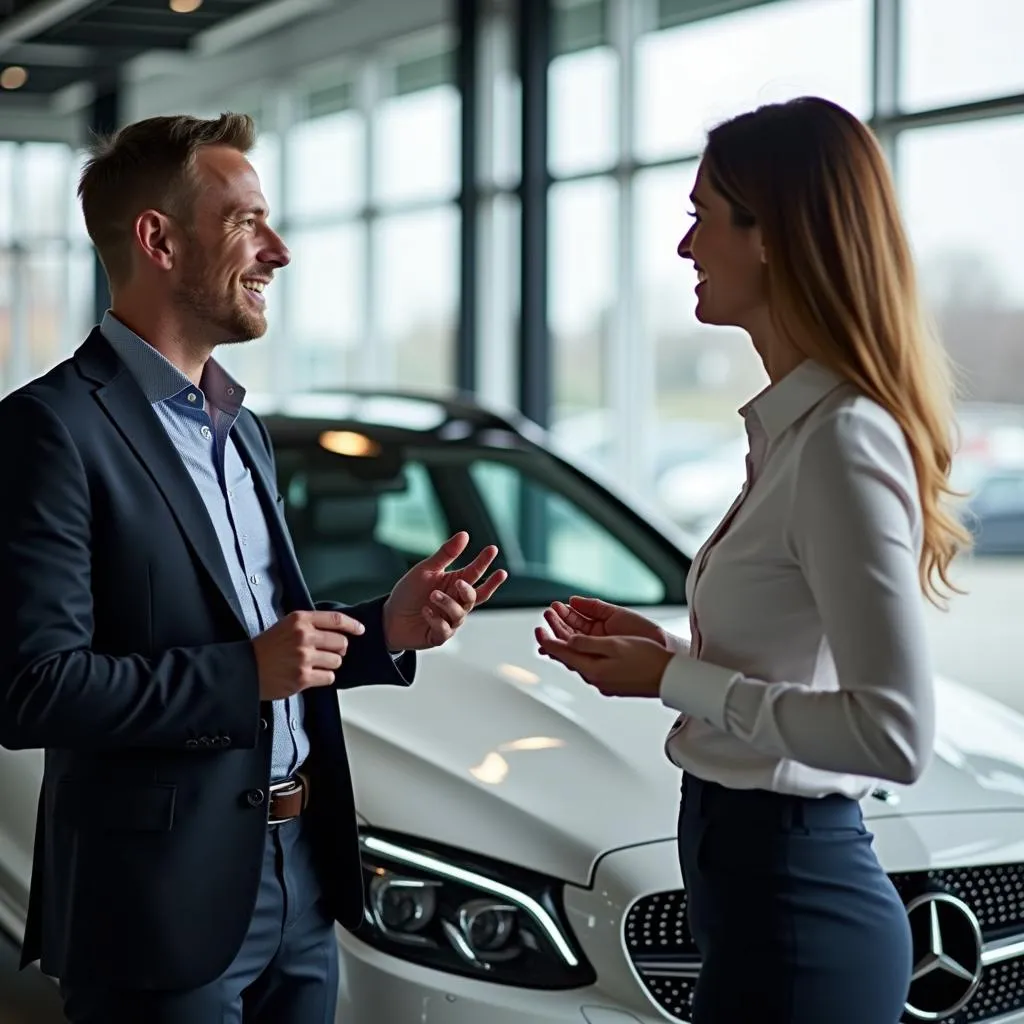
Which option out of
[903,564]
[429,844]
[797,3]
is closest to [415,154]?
[797,3]

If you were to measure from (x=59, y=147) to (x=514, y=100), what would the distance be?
234 inches

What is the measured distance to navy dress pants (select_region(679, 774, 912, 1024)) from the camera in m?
1.44

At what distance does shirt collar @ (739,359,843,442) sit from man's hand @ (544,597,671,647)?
269mm

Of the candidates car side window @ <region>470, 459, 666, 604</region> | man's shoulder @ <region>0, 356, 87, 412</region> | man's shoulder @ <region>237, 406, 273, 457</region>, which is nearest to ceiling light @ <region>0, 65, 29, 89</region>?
car side window @ <region>470, 459, 666, 604</region>

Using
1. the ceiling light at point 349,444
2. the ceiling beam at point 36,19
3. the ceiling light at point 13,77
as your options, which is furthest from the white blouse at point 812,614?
the ceiling light at point 13,77

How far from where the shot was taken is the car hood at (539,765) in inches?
82.9

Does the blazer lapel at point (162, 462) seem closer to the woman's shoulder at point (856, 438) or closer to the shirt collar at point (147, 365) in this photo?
the shirt collar at point (147, 365)

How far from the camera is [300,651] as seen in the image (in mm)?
1547

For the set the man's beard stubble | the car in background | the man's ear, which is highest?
the man's ear

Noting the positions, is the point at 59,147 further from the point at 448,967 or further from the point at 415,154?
the point at 448,967

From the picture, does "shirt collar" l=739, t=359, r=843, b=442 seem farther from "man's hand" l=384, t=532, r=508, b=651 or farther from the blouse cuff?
"man's hand" l=384, t=532, r=508, b=651

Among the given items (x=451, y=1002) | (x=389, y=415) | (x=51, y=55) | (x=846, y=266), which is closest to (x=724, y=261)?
(x=846, y=266)

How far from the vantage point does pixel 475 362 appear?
8.84 m

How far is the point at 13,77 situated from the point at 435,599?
10193 millimetres
